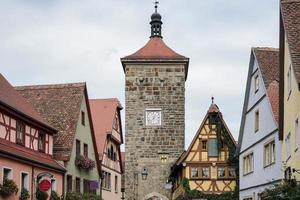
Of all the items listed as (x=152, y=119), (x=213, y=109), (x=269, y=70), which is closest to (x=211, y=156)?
(x=213, y=109)

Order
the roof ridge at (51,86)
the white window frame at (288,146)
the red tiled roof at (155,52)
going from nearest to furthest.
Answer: the white window frame at (288,146) → the roof ridge at (51,86) → the red tiled roof at (155,52)

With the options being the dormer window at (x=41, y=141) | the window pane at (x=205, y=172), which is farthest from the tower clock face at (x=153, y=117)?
the dormer window at (x=41, y=141)

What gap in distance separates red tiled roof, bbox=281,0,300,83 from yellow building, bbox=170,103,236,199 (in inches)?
722

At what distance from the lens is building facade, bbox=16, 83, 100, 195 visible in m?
31.0

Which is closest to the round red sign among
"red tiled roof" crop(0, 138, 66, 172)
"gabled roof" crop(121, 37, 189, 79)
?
"red tiled roof" crop(0, 138, 66, 172)

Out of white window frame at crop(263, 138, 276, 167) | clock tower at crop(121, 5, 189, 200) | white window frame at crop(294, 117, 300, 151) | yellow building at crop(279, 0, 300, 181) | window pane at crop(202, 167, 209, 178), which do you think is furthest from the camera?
clock tower at crop(121, 5, 189, 200)

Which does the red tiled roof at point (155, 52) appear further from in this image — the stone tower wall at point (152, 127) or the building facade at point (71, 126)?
the building facade at point (71, 126)

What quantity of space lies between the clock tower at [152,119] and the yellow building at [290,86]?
26.1 m

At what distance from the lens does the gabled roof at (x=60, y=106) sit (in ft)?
102

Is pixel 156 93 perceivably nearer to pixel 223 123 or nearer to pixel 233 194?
pixel 223 123

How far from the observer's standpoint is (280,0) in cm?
1959

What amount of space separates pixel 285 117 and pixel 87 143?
16.3 meters

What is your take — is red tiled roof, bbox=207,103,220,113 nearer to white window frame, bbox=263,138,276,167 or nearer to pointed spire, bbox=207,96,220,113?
pointed spire, bbox=207,96,220,113

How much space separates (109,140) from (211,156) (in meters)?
7.28
